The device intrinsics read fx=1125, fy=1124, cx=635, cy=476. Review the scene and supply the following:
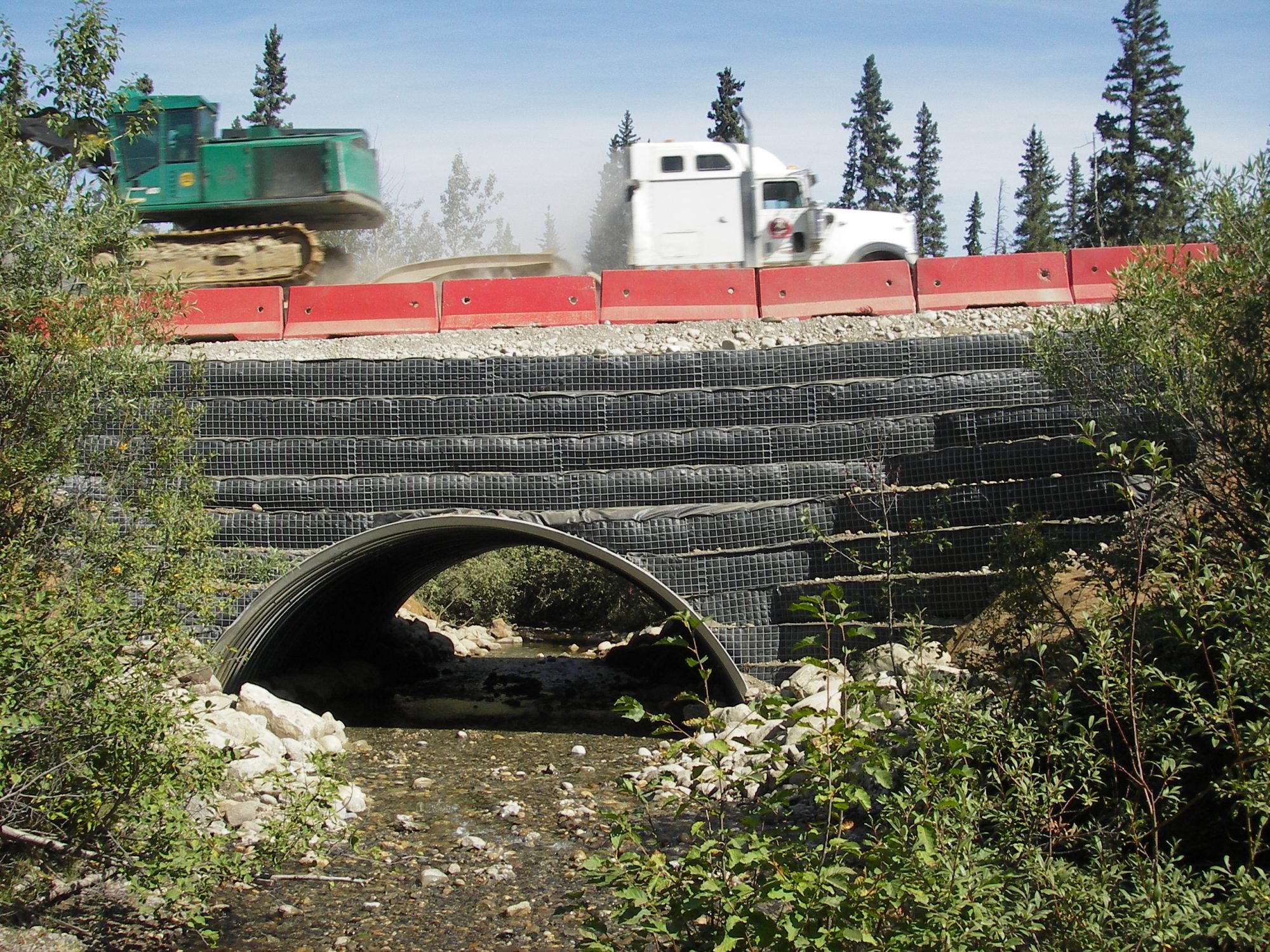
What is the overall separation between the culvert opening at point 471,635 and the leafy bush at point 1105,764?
3.23m

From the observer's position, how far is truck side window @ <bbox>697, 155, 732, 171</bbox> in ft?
54.6

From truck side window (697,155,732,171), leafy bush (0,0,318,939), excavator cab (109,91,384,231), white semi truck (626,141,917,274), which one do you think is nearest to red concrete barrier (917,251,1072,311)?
Answer: white semi truck (626,141,917,274)

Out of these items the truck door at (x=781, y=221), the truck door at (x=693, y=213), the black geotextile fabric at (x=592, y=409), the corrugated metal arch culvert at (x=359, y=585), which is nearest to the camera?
the corrugated metal arch culvert at (x=359, y=585)

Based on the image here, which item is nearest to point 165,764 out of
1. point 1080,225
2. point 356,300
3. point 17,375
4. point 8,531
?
point 8,531

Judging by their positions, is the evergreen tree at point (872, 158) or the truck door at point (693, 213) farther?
the evergreen tree at point (872, 158)

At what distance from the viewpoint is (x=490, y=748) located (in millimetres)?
11812

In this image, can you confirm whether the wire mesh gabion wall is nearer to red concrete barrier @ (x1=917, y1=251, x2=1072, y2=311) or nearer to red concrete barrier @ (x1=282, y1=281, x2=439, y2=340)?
red concrete barrier @ (x1=282, y1=281, x2=439, y2=340)

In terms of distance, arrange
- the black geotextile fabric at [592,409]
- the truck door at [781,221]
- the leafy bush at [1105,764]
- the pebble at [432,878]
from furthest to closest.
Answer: the truck door at [781,221], the black geotextile fabric at [592,409], the pebble at [432,878], the leafy bush at [1105,764]

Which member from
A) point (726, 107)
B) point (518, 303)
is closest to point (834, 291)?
point (518, 303)

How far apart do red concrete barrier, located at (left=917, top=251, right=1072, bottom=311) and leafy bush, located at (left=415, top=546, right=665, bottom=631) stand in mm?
10360

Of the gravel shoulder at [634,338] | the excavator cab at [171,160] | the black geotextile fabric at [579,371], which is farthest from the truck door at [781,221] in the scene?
the excavator cab at [171,160]

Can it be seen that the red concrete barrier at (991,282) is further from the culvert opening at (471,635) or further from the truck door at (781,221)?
the culvert opening at (471,635)

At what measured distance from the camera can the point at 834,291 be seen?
1332 cm

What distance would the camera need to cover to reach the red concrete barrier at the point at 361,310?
13.3 m
